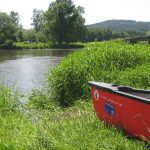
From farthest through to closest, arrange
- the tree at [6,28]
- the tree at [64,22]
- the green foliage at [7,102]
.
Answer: the tree at [6,28] < the tree at [64,22] < the green foliage at [7,102]

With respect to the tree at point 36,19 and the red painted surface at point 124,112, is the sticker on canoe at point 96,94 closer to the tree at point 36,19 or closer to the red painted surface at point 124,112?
the red painted surface at point 124,112

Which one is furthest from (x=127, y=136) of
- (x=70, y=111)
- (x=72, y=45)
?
(x=72, y=45)

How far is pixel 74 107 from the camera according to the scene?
998 cm

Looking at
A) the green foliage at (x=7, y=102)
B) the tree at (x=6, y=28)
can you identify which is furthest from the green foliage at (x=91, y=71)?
the tree at (x=6, y=28)

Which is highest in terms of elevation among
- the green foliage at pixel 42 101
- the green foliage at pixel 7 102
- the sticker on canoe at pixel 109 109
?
the sticker on canoe at pixel 109 109

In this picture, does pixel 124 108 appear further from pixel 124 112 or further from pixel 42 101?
pixel 42 101

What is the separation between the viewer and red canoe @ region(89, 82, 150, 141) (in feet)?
21.1

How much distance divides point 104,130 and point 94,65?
15.3 ft

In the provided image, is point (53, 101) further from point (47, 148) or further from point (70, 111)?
point (47, 148)

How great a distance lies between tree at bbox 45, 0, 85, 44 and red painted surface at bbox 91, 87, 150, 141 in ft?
239

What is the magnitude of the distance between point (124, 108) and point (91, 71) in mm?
4276

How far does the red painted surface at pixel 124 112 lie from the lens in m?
6.43

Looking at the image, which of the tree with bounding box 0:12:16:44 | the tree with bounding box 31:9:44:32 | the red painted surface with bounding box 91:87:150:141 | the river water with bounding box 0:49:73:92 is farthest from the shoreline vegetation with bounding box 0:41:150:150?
the tree with bounding box 31:9:44:32

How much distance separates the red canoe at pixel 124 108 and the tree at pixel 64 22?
239ft
